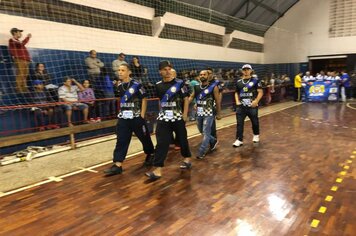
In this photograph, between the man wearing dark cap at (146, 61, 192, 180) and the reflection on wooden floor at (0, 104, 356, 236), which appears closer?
the reflection on wooden floor at (0, 104, 356, 236)

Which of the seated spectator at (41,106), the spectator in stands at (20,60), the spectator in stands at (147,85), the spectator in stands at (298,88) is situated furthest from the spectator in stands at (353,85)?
the spectator in stands at (20,60)

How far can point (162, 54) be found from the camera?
11602mm

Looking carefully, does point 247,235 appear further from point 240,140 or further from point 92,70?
point 92,70

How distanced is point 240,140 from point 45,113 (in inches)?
172

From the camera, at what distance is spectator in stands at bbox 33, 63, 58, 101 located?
7.00m

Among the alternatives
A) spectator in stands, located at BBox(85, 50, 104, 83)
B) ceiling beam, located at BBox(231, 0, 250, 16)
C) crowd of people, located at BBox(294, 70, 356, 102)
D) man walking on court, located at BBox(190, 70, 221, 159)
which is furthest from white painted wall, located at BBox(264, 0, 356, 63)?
man walking on court, located at BBox(190, 70, 221, 159)

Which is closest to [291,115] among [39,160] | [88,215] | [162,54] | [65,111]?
[162,54]

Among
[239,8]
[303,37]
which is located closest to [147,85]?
[239,8]

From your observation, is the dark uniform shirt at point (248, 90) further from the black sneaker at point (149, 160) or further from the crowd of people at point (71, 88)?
the black sneaker at point (149, 160)

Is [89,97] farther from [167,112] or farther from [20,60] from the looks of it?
[167,112]

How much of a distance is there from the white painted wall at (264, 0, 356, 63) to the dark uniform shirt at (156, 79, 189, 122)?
1726cm

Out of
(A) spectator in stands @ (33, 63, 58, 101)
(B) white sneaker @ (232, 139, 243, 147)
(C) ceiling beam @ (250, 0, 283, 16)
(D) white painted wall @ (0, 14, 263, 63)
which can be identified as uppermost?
(C) ceiling beam @ (250, 0, 283, 16)

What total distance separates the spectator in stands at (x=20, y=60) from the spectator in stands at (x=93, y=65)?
1675mm

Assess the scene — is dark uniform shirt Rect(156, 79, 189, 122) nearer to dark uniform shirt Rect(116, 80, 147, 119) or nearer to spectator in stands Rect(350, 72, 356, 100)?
dark uniform shirt Rect(116, 80, 147, 119)
